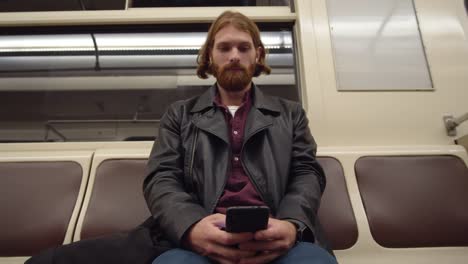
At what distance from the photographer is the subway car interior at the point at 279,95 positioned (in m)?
1.34

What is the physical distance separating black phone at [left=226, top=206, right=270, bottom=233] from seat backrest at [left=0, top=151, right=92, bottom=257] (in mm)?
964

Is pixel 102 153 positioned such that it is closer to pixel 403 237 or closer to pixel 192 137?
pixel 192 137

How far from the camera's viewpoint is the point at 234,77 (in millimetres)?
1201

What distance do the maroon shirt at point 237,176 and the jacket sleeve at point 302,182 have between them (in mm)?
110

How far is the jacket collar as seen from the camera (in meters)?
1.19

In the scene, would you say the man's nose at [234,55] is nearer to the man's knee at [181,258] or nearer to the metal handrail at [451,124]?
the man's knee at [181,258]

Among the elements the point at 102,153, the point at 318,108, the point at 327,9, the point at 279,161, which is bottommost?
the point at 279,161

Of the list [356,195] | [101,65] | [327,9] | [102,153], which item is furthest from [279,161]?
[101,65]

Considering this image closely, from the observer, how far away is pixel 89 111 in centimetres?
228

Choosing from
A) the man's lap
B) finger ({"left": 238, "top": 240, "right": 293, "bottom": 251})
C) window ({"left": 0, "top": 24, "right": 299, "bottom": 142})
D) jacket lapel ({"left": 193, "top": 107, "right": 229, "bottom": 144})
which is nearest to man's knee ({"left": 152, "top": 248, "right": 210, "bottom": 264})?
the man's lap

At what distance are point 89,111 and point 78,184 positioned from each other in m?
0.97

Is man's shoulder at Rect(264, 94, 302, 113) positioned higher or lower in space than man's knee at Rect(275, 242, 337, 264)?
higher

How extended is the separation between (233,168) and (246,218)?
1.19ft

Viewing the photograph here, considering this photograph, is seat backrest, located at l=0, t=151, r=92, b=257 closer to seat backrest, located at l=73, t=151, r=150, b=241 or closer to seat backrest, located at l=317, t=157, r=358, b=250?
seat backrest, located at l=73, t=151, r=150, b=241
